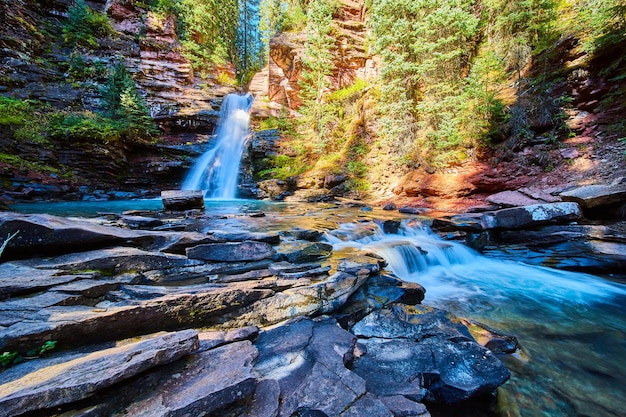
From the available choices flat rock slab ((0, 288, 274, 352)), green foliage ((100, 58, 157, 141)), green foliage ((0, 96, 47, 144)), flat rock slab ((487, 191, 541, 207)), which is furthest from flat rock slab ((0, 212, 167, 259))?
green foliage ((100, 58, 157, 141))

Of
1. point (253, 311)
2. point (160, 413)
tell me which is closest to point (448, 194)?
point (253, 311)

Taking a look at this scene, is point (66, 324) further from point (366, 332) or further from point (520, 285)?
point (520, 285)

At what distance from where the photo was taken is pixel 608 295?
15.2ft

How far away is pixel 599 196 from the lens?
18.8ft

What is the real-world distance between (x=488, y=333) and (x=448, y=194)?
8198 mm

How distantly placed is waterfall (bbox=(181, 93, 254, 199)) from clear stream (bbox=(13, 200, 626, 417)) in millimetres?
10939

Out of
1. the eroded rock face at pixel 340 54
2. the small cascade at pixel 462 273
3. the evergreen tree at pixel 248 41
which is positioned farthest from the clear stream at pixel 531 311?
the evergreen tree at pixel 248 41

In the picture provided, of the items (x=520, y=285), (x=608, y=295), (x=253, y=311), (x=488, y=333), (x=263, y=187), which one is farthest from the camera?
(x=263, y=187)

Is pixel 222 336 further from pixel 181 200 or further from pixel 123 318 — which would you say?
pixel 181 200

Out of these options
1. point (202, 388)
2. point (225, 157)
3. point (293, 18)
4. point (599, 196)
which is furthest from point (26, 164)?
point (293, 18)

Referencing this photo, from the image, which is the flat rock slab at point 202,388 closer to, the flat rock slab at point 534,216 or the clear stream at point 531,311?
the clear stream at point 531,311

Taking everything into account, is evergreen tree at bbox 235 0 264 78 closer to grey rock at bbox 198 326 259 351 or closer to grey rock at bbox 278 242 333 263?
grey rock at bbox 278 242 333 263

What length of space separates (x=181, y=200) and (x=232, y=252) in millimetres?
6309

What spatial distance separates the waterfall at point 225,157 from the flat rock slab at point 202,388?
16.3 metres
